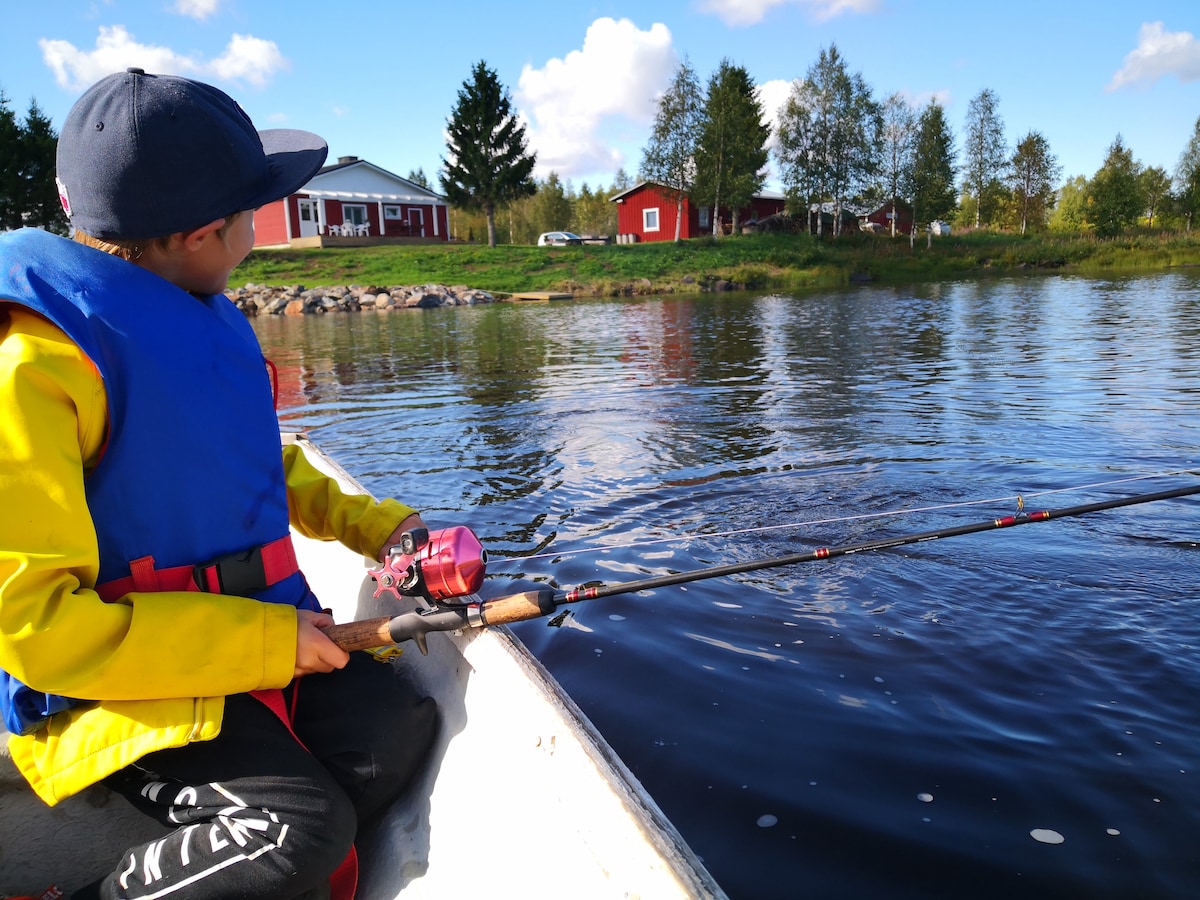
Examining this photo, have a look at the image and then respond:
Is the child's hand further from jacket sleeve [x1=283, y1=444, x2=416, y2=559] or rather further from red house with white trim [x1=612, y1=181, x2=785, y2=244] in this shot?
red house with white trim [x1=612, y1=181, x2=785, y2=244]

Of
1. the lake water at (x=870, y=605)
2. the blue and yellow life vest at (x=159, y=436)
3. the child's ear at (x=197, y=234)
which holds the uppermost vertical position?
the child's ear at (x=197, y=234)

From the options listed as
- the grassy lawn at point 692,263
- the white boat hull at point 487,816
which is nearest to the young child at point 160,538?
the white boat hull at point 487,816

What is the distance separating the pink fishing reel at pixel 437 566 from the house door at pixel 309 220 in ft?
164

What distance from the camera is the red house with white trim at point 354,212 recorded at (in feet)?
154

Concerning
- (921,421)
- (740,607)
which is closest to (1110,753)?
(740,607)

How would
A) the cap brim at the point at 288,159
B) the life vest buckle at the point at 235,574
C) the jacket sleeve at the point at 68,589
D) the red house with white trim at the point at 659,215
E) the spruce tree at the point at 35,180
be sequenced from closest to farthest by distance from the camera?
the jacket sleeve at the point at 68,589 < the life vest buckle at the point at 235,574 < the cap brim at the point at 288,159 < the spruce tree at the point at 35,180 < the red house with white trim at the point at 659,215

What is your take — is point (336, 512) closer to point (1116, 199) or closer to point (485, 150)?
point (485, 150)

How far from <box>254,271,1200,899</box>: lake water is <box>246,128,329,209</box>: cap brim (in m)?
2.05

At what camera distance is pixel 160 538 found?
1.70 metres

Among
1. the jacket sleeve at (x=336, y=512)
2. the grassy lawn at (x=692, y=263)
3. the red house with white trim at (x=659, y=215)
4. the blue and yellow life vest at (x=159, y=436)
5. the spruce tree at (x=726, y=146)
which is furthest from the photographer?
the red house with white trim at (x=659, y=215)

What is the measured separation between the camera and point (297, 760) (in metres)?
1.74

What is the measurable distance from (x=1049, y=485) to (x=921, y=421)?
2.29m

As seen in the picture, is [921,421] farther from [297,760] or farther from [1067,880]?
[297,760]

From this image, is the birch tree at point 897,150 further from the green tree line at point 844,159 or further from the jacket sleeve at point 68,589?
the jacket sleeve at point 68,589
